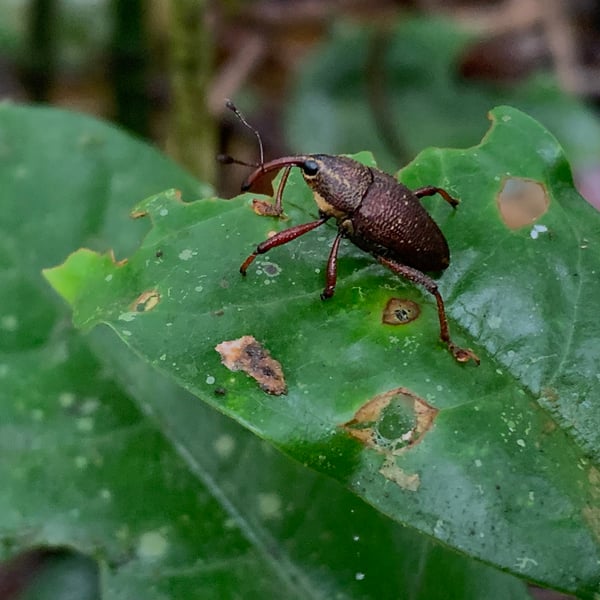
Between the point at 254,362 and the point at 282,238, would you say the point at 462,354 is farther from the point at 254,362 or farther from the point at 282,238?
the point at 282,238

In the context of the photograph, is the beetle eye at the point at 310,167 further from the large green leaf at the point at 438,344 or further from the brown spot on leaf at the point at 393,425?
the brown spot on leaf at the point at 393,425

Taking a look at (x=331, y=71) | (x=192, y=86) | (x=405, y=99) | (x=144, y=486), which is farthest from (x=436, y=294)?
(x=331, y=71)

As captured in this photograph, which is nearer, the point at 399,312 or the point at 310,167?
the point at 399,312

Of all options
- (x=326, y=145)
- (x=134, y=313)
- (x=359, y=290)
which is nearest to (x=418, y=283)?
(x=359, y=290)

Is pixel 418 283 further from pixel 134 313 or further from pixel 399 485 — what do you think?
pixel 134 313

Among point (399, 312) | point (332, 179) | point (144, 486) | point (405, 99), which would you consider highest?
point (332, 179)

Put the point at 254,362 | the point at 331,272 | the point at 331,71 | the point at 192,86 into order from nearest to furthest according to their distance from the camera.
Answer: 1. the point at 254,362
2. the point at 331,272
3. the point at 192,86
4. the point at 331,71

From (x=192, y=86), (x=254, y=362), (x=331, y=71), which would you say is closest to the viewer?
(x=254, y=362)

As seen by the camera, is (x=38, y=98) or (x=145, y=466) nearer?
(x=145, y=466)
